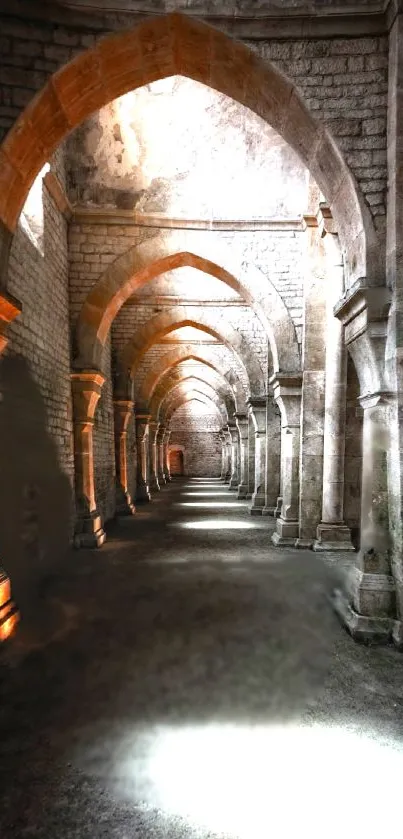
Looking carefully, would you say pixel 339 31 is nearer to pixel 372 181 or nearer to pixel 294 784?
pixel 372 181

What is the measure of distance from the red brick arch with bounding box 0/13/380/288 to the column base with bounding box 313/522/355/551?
12.6 ft

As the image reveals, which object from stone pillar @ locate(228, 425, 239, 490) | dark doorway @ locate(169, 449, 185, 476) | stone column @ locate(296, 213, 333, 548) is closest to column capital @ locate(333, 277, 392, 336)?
stone column @ locate(296, 213, 333, 548)

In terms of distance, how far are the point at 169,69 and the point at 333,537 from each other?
572 centimetres

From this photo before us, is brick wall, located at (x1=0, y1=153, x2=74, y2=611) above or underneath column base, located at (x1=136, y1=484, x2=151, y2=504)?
above

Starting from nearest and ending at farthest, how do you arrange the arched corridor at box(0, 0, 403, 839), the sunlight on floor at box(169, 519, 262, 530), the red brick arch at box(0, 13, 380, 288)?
1. the arched corridor at box(0, 0, 403, 839)
2. the red brick arch at box(0, 13, 380, 288)
3. the sunlight on floor at box(169, 519, 262, 530)

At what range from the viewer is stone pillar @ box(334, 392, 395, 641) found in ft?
12.1

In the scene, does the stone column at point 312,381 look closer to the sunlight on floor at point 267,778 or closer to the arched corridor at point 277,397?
the arched corridor at point 277,397

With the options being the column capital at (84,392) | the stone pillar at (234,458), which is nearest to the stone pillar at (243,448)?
the stone pillar at (234,458)

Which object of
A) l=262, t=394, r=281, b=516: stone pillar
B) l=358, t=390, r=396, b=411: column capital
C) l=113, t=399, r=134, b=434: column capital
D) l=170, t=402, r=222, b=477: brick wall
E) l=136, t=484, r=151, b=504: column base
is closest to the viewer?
l=358, t=390, r=396, b=411: column capital

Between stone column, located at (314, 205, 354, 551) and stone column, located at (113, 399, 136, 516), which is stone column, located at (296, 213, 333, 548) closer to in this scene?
stone column, located at (314, 205, 354, 551)

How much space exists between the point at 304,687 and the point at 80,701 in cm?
137

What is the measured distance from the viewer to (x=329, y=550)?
6684 millimetres

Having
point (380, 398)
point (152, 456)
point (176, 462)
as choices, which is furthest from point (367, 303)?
point (176, 462)

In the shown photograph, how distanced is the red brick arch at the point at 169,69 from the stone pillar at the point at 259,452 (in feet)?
25.6
